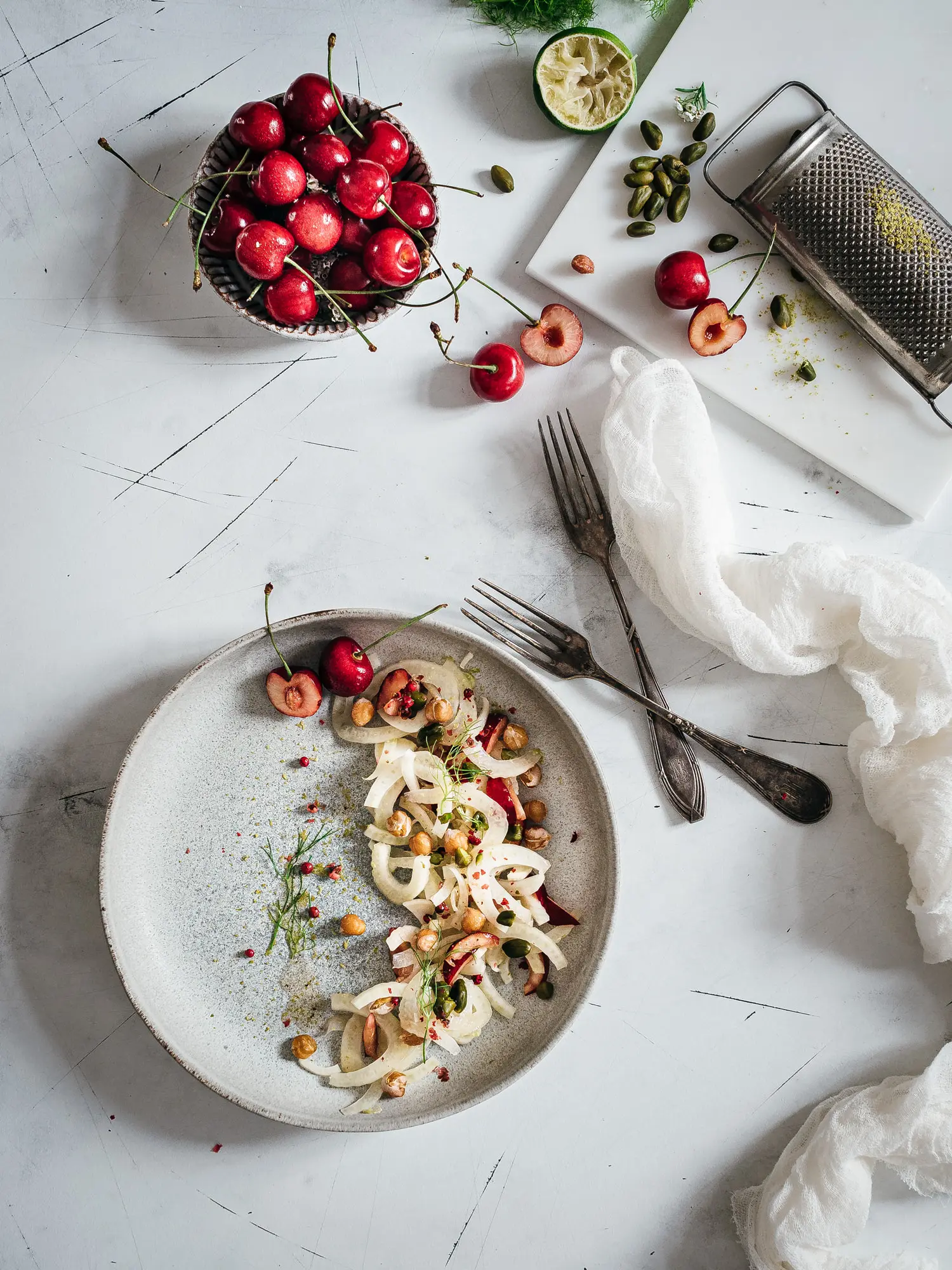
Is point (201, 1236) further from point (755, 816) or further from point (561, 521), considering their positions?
point (561, 521)

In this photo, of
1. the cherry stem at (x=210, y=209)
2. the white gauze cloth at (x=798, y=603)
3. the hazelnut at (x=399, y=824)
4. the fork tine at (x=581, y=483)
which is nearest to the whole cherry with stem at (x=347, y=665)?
the hazelnut at (x=399, y=824)

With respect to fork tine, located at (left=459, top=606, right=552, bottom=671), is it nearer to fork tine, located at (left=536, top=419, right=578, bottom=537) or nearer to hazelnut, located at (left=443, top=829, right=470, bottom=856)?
fork tine, located at (left=536, top=419, right=578, bottom=537)

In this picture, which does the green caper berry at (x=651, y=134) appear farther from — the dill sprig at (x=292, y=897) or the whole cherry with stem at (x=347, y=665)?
the dill sprig at (x=292, y=897)

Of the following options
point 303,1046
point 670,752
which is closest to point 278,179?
point 670,752

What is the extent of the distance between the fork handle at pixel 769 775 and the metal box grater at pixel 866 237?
2.53 ft

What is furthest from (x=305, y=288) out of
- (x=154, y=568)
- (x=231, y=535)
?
(x=154, y=568)

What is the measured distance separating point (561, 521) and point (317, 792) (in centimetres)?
73

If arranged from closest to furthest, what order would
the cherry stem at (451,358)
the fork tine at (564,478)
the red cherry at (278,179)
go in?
the red cherry at (278,179) < the cherry stem at (451,358) < the fork tine at (564,478)

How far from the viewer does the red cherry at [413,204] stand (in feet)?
4.67

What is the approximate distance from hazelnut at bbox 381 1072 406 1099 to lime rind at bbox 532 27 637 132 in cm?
185

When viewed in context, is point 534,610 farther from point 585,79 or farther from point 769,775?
point 585,79

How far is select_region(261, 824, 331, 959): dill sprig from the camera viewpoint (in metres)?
1.55

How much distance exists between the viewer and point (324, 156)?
1371 millimetres

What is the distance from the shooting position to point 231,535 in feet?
5.24
